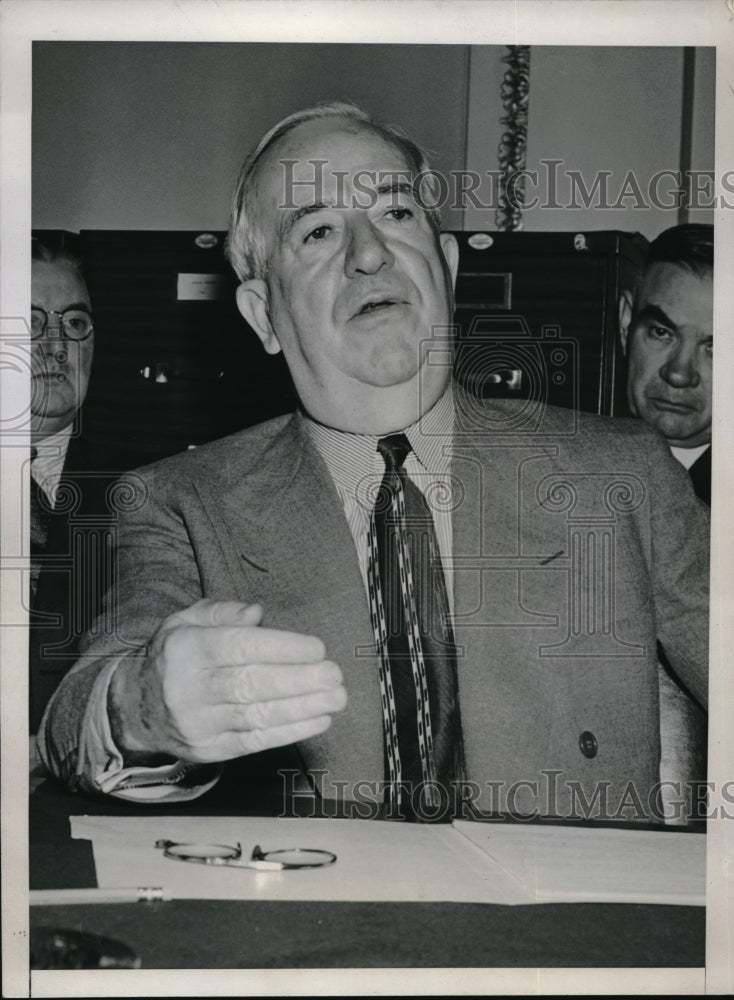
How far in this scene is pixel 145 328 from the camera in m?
2.25

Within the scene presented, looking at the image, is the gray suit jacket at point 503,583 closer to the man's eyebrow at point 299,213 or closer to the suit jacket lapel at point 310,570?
the suit jacket lapel at point 310,570

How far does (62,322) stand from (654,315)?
44.5 inches

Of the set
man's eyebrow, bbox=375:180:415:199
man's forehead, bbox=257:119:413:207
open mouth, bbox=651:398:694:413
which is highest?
man's forehead, bbox=257:119:413:207

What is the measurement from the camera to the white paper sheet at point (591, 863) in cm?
222

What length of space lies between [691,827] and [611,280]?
1.06 meters

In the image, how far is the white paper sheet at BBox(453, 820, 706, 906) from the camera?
2.22 meters

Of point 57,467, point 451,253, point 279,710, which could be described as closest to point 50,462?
point 57,467

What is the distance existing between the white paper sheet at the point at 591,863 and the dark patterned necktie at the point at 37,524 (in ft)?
3.06

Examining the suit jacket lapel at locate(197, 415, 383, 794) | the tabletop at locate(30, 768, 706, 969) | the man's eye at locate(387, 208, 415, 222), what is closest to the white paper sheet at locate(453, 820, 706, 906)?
the tabletop at locate(30, 768, 706, 969)

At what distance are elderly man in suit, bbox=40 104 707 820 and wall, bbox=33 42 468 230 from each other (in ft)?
0.17

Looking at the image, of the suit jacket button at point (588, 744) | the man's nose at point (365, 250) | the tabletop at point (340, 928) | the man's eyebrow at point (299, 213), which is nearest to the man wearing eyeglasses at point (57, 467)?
the tabletop at point (340, 928)

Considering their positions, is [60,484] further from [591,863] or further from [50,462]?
[591,863]

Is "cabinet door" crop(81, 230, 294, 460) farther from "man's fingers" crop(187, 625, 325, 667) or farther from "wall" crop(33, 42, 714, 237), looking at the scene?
"man's fingers" crop(187, 625, 325, 667)

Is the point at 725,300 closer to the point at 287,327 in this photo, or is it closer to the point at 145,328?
the point at 287,327
